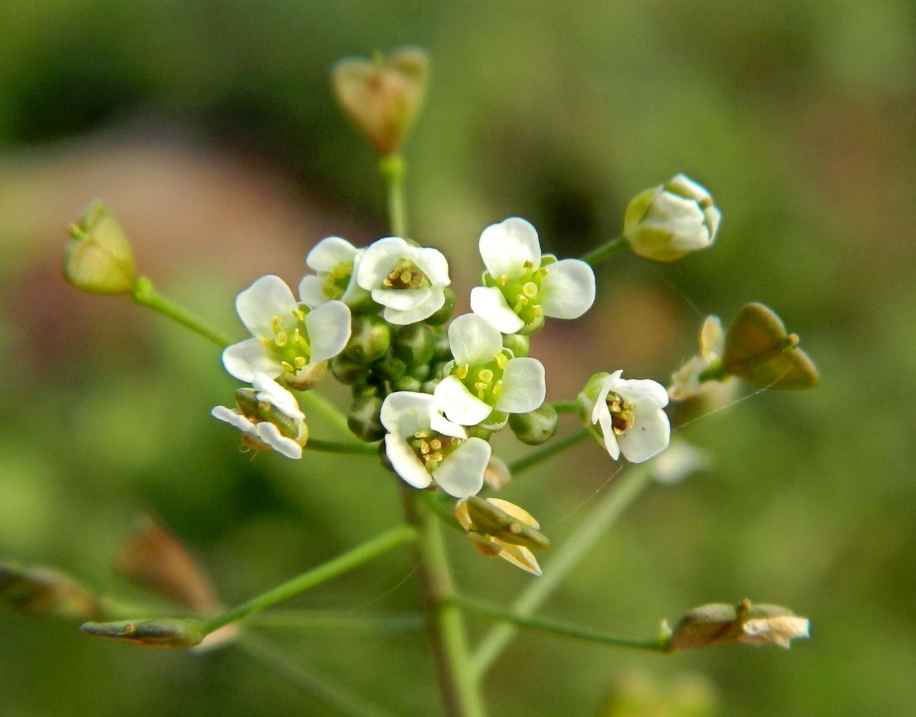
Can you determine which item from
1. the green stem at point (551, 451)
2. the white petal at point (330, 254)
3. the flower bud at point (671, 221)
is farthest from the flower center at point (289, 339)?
the flower bud at point (671, 221)

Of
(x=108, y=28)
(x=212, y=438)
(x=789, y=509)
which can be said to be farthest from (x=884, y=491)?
(x=108, y=28)

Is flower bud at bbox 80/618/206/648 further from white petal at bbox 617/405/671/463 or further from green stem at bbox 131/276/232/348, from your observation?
white petal at bbox 617/405/671/463

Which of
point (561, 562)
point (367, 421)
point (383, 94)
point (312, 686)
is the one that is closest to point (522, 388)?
point (367, 421)

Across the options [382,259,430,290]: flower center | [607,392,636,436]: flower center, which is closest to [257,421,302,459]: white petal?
[382,259,430,290]: flower center

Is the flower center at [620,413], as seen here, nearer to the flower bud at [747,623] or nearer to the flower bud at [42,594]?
the flower bud at [747,623]

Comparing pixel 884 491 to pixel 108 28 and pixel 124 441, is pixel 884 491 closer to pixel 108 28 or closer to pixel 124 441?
pixel 124 441
